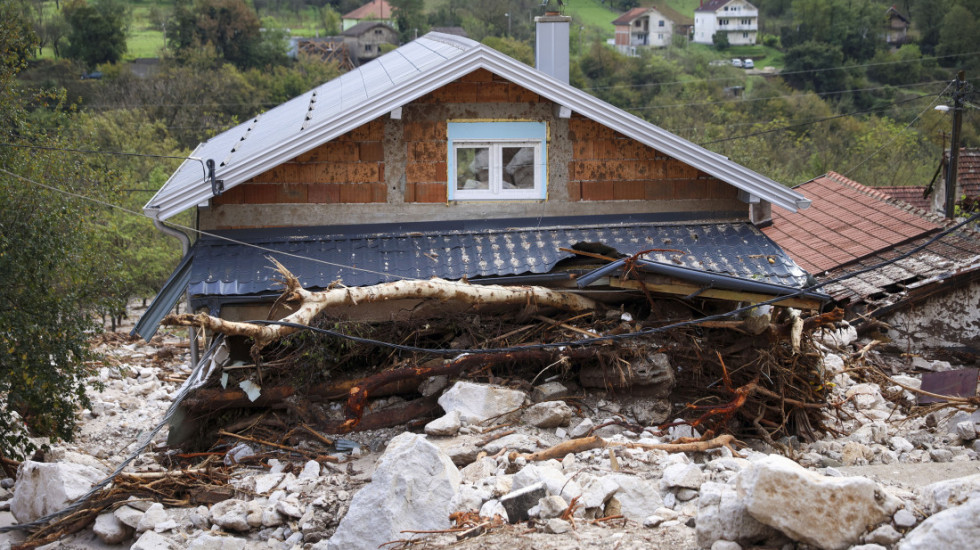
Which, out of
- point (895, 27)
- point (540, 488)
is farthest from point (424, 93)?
point (895, 27)

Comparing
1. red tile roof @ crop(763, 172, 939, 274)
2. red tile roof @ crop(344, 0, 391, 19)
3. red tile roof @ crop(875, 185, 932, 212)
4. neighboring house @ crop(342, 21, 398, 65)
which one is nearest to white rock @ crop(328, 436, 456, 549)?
red tile roof @ crop(763, 172, 939, 274)

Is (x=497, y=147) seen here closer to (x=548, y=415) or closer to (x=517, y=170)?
(x=517, y=170)

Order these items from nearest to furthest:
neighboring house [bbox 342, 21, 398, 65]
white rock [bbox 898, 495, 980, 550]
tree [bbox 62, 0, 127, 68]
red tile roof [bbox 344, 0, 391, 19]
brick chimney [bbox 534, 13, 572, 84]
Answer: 1. white rock [bbox 898, 495, 980, 550]
2. brick chimney [bbox 534, 13, 572, 84]
3. tree [bbox 62, 0, 127, 68]
4. neighboring house [bbox 342, 21, 398, 65]
5. red tile roof [bbox 344, 0, 391, 19]

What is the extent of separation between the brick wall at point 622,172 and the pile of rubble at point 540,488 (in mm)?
3143

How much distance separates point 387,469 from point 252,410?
3449mm

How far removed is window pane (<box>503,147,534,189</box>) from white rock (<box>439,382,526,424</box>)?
345 centimetres

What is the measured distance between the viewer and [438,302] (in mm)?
9633

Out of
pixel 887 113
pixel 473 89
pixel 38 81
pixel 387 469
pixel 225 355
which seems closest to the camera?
pixel 387 469

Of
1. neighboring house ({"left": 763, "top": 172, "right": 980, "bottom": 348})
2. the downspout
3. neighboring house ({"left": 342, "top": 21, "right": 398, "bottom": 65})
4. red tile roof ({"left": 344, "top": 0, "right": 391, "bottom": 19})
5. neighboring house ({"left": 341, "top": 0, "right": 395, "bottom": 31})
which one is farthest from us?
red tile roof ({"left": 344, "top": 0, "right": 391, "bottom": 19})

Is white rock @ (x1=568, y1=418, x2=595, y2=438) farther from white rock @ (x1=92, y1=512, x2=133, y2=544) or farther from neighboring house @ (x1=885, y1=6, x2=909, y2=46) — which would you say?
neighboring house @ (x1=885, y1=6, x2=909, y2=46)

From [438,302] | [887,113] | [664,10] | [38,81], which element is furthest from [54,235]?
[664,10]

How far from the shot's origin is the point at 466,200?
11172 millimetres

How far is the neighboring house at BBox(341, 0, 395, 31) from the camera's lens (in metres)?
79.2

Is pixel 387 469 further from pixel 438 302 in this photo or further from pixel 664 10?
pixel 664 10
